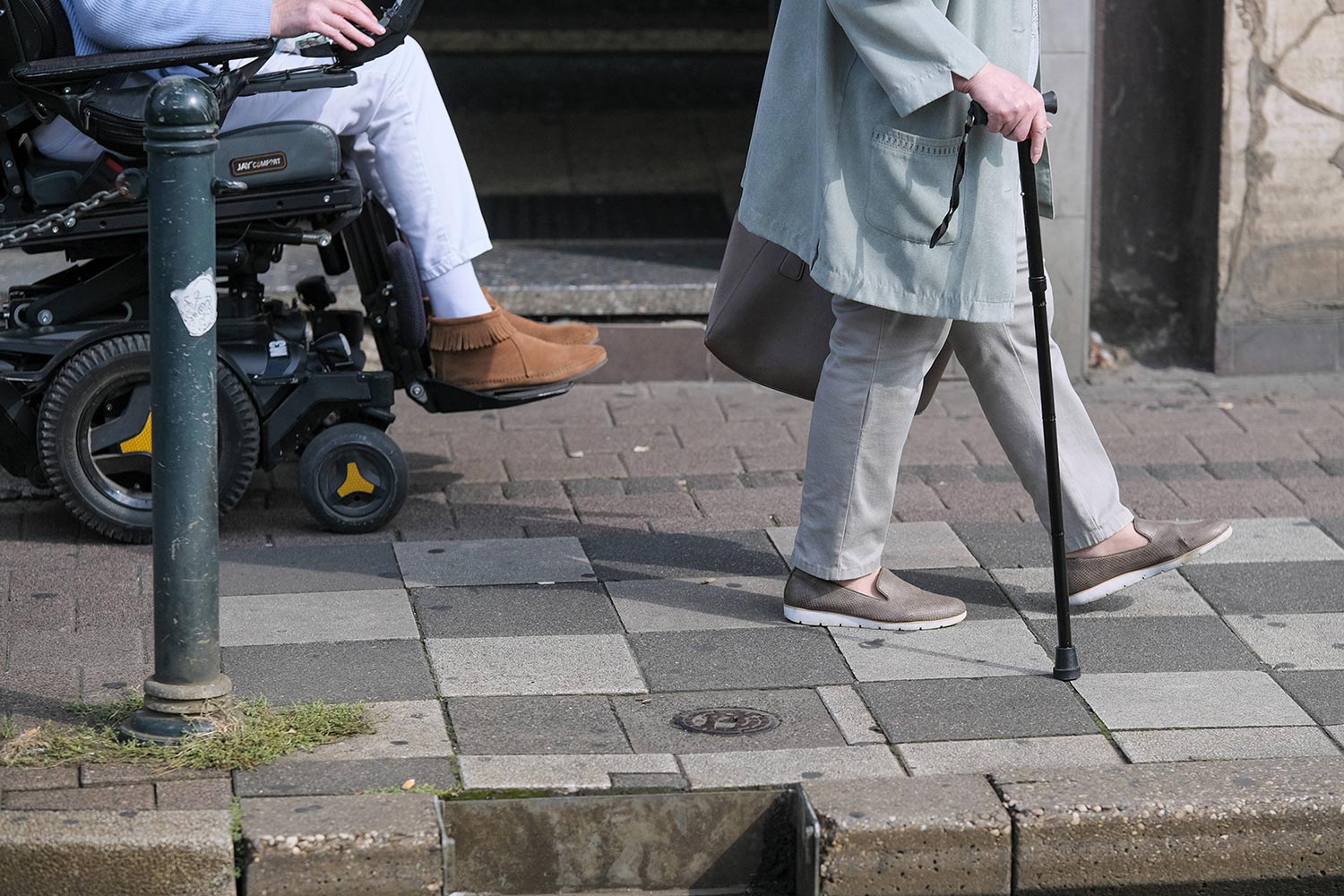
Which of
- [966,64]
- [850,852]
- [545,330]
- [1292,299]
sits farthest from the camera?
[1292,299]

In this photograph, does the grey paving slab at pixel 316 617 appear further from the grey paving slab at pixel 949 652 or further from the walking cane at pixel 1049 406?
the walking cane at pixel 1049 406

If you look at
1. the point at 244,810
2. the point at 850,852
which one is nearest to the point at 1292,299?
the point at 850,852

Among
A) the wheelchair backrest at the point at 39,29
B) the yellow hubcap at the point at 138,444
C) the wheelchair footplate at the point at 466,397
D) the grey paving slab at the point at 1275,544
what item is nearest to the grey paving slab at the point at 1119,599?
the grey paving slab at the point at 1275,544

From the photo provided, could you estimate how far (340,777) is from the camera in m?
3.12

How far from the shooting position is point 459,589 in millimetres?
4113

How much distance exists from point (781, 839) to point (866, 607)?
33.5 inches

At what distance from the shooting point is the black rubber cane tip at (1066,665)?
3.59m

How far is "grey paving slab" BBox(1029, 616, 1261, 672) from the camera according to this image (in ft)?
12.1

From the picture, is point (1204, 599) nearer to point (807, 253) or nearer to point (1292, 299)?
point (807, 253)

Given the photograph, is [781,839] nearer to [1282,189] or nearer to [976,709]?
[976,709]

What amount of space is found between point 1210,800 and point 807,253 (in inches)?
51.9

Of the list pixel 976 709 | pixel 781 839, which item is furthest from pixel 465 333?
pixel 781 839

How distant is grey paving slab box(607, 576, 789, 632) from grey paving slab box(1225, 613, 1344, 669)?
3.25 ft

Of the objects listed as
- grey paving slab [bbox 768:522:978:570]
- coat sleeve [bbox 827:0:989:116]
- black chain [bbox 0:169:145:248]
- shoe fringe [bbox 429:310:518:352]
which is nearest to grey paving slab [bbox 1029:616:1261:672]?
grey paving slab [bbox 768:522:978:570]
